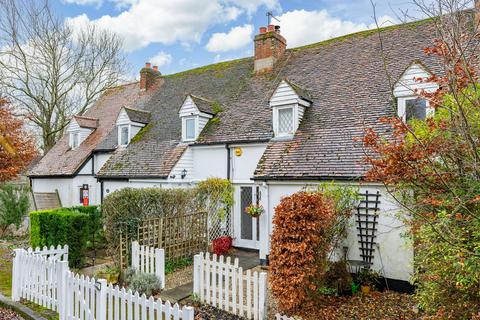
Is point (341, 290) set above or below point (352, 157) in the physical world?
below

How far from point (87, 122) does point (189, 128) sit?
32.2 feet

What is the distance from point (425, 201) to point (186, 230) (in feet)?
28.4

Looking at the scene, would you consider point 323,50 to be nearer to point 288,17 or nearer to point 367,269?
point 288,17

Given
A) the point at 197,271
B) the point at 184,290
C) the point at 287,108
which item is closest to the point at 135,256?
the point at 184,290

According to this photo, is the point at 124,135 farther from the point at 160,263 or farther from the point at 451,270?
the point at 451,270

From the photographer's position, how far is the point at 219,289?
764cm

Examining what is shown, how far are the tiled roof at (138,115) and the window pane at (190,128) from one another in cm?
416

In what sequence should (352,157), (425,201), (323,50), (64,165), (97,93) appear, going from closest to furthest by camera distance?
1. (425,201)
2. (352,157)
3. (323,50)
4. (64,165)
5. (97,93)

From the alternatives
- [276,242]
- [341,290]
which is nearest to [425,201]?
[276,242]

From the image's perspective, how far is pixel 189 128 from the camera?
16.1m

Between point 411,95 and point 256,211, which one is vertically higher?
point 411,95

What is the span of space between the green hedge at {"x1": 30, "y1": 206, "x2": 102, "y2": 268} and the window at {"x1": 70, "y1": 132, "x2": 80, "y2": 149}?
36.9 feet

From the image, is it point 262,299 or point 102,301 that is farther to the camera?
point 262,299

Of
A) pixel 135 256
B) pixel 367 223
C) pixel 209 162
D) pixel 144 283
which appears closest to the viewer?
pixel 144 283
